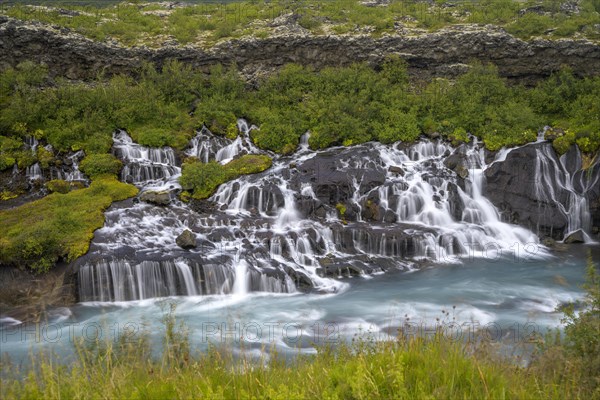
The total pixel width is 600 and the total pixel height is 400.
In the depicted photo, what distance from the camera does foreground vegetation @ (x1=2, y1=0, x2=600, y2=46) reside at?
24688 mm

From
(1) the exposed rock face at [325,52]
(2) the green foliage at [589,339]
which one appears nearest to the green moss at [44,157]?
(1) the exposed rock face at [325,52]

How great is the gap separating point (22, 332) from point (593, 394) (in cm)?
1072

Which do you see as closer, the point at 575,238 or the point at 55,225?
the point at 55,225

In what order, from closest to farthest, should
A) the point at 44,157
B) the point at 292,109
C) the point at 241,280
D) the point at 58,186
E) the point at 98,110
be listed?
the point at 241,280 < the point at 58,186 < the point at 44,157 < the point at 98,110 < the point at 292,109

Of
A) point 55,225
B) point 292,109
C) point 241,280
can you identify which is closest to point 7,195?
point 55,225

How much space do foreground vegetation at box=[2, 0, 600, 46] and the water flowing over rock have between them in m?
8.81

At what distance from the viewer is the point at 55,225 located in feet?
44.9

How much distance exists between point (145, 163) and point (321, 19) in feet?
50.1

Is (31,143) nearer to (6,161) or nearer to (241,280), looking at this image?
(6,161)

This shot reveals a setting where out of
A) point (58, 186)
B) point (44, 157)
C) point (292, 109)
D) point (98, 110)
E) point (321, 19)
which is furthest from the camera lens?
point (321, 19)

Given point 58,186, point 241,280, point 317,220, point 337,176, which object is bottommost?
point 241,280

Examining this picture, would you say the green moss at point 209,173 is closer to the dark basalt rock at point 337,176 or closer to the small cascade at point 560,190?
the dark basalt rock at point 337,176

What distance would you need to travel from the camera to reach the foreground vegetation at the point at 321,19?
81.0ft

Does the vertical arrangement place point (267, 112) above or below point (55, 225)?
above
